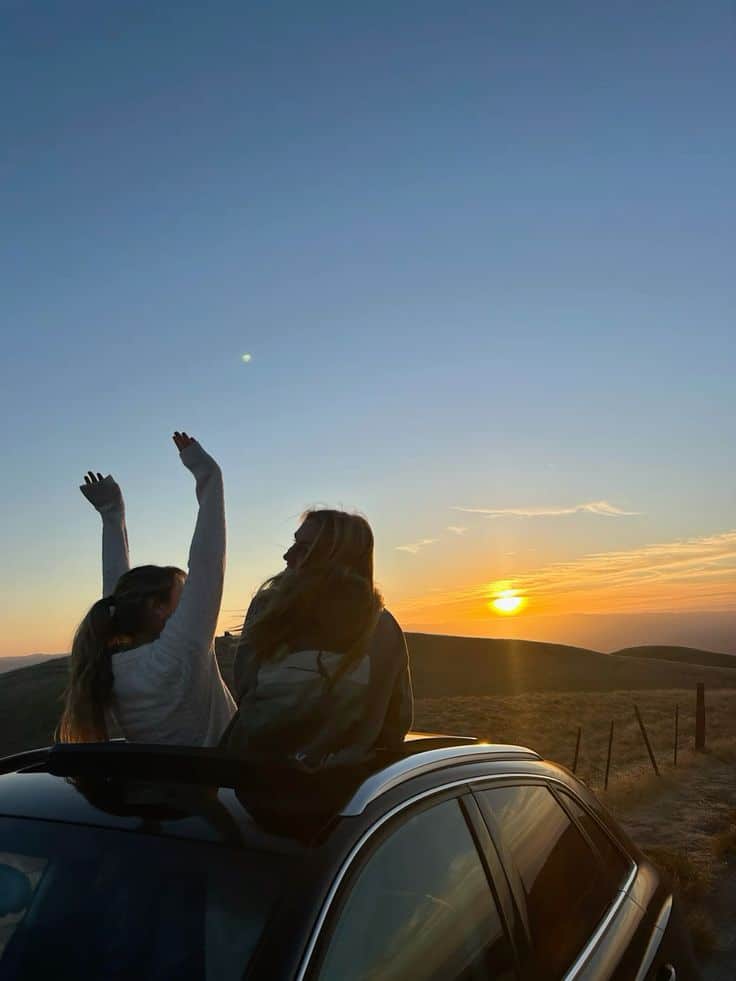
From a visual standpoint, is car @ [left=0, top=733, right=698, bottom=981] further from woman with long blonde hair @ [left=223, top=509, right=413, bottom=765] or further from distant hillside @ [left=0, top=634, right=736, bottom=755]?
distant hillside @ [left=0, top=634, right=736, bottom=755]

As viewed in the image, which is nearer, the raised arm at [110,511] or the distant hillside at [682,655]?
the raised arm at [110,511]

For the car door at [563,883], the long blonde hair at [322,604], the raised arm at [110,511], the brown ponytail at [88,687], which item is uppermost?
the raised arm at [110,511]

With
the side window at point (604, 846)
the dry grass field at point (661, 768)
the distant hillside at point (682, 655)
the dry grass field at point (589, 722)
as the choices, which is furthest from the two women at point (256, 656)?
the distant hillside at point (682, 655)

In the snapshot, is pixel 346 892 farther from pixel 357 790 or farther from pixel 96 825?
pixel 96 825

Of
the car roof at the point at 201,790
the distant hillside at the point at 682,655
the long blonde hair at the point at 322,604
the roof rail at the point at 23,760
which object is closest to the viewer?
the car roof at the point at 201,790

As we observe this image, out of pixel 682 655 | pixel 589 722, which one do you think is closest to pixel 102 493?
pixel 589 722

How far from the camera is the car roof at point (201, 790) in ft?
6.77

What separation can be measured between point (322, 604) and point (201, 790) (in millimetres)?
844

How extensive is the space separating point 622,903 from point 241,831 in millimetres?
1662

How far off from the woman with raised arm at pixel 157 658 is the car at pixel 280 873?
1.61ft

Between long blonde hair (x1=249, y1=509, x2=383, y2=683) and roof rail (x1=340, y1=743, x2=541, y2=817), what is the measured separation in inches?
16.0

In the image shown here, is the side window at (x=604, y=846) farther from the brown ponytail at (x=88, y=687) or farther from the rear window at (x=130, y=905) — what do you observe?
the brown ponytail at (x=88, y=687)

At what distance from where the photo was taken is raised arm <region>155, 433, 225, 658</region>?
3.24 metres

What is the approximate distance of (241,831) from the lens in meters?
2.03
